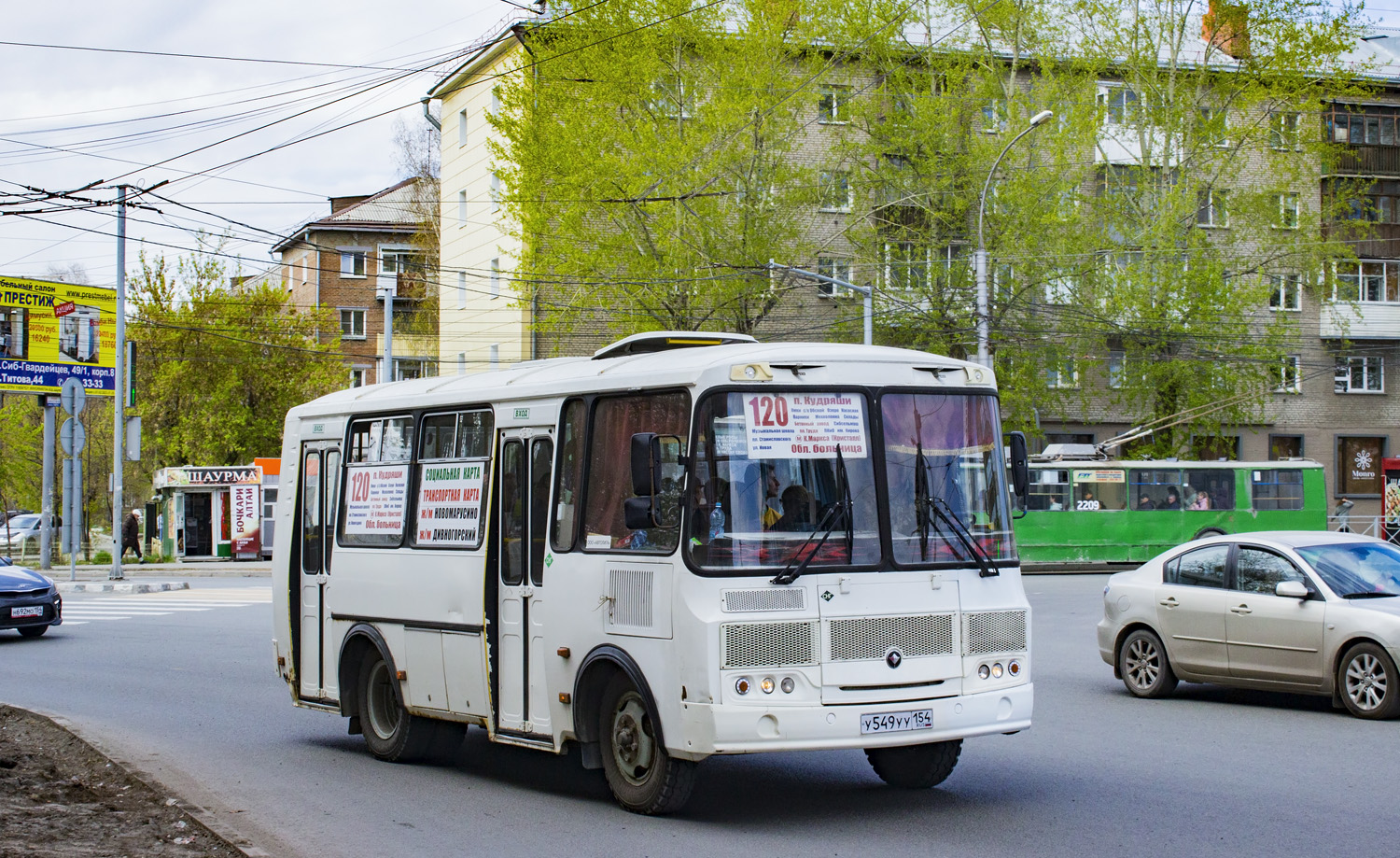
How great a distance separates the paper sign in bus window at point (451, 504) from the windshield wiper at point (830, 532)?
2.70 metres

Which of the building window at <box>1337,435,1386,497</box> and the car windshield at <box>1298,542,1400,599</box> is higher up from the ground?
the building window at <box>1337,435,1386,497</box>

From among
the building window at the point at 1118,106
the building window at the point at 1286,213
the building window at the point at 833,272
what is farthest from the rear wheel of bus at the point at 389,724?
the building window at the point at 1286,213

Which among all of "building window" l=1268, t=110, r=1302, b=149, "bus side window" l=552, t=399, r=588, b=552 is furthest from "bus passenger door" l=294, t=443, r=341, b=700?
"building window" l=1268, t=110, r=1302, b=149

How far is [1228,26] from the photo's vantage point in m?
45.9

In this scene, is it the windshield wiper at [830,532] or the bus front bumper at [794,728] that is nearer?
the bus front bumper at [794,728]

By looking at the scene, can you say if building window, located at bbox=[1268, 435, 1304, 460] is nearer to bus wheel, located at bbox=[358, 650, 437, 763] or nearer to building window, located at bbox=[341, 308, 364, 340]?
building window, located at bbox=[341, 308, 364, 340]

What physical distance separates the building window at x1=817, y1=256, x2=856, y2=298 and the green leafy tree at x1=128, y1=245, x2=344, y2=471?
71.9 feet

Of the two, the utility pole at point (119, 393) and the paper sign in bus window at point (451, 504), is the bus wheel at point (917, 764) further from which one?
the utility pole at point (119, 393)

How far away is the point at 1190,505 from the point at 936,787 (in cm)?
3170

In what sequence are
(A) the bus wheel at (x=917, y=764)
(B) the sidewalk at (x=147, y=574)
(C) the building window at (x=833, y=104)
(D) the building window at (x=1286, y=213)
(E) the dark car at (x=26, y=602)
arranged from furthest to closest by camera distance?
(D) the building window at (x=1286, y=213), (C) the building window at (x=833, y=104), (B) the sidewalk at (x=147, y=574), (E) the dark car at (x=26, y=602), (A) the bus wheel at (x=917, y=764)

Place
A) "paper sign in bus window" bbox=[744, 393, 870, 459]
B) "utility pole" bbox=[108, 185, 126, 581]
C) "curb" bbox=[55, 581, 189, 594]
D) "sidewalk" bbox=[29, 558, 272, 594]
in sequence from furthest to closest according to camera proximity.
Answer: "utility pole" bbox=[108, 185, 126, 581] < "sidewalk" bbox=[29, 558, 272, 594] < "curb" bbox=[55, 581, 189, 594] < "paper sign in bus window" bbox=[744, 393, 870, 459]

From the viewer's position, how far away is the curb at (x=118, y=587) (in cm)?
3216

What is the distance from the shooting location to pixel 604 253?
117ft

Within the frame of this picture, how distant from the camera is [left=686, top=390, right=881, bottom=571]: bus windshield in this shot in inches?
318
